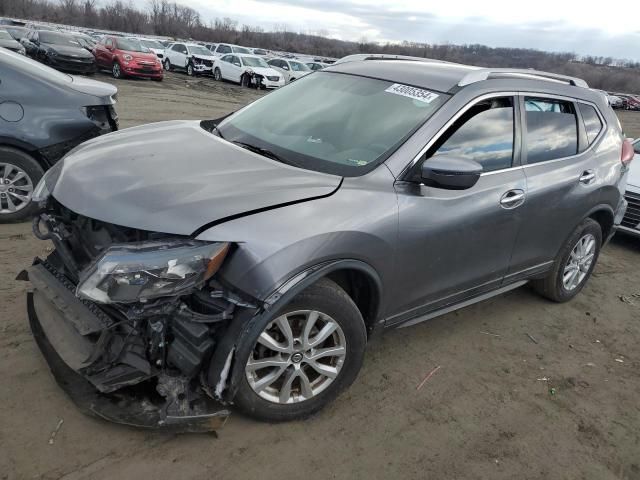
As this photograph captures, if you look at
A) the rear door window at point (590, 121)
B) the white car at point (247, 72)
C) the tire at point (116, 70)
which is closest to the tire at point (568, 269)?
the rear door window at point (590, 121)

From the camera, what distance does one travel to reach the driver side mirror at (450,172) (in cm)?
283

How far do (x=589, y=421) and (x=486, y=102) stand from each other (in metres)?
2.09

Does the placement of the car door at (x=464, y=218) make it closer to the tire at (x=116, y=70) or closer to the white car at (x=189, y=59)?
the tire at (x=116, y=70)

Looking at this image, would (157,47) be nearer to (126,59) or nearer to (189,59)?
(189,59)

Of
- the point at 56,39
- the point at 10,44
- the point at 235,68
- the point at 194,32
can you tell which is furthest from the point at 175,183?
the point at 194,32

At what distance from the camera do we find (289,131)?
11.3 ft

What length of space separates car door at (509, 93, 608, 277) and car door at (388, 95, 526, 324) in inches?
6.4

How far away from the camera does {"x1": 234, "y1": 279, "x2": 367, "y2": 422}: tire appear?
103 inches

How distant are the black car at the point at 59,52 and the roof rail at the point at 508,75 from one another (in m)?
19.3

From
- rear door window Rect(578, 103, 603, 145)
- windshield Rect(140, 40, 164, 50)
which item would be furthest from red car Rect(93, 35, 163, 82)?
rear door window Rect(578, 103, 603, 145)

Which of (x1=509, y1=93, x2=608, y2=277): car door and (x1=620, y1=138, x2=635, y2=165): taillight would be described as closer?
(x1=509, y1=93, x2=608, y2=277): car door

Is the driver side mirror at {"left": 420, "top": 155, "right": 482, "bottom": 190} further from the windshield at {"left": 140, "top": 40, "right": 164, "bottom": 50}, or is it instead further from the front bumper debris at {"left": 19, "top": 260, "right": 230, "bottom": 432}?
the windshield at {"left": 140, "top": 40, "right": 164, "bottom": 50}

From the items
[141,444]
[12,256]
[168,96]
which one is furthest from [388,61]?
[168,96]

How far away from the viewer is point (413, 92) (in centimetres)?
333
